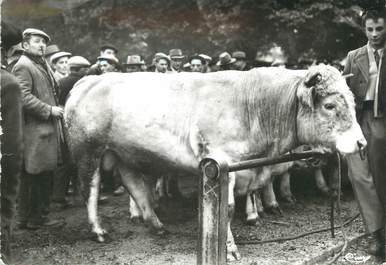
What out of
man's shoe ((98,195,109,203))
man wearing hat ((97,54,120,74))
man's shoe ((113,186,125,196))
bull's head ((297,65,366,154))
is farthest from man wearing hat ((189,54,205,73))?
bull's head ((297,65,366,154))

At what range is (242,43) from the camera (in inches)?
502

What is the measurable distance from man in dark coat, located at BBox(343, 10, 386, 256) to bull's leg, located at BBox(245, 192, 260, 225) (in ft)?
4.30

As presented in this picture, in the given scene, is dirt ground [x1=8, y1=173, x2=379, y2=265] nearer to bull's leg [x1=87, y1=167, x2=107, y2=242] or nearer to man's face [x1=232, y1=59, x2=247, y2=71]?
bull's leg [x1=87, y1=167, x2=107, y2=242]

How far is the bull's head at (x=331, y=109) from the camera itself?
4887 millimetres

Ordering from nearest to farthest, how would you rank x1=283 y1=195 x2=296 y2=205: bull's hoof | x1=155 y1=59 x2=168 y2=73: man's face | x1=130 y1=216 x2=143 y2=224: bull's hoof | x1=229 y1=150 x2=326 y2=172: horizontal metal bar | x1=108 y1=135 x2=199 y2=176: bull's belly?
x1=229 y1=150 x2=326 y2=172: horizontal metal bar, x1=108 y1=135 x2=199 y2=176: bull's belly, x1=130 y1=216 x2=143 y2=224: bull's hoof, x1=283 y1=195 x2=296 y2=205: bull's hoof, x1=155 y1=59 x2=168 y2=73: man's face

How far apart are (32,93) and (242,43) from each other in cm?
743

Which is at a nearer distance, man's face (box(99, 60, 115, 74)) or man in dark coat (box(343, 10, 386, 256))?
man in dark coat (box(343, 10, 386, 256))

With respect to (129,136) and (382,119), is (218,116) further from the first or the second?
(382,119)

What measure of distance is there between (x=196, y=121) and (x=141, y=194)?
1.34m

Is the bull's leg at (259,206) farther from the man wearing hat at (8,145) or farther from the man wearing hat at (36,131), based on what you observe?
the man wearing hat at (8,145)

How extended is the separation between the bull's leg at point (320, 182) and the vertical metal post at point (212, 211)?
4.49 metres

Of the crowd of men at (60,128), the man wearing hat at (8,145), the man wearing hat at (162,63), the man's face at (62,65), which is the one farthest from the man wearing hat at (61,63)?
the man wearing hat at (8,145)

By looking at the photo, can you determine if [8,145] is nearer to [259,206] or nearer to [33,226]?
[33,226]

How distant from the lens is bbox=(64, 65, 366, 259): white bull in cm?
500
